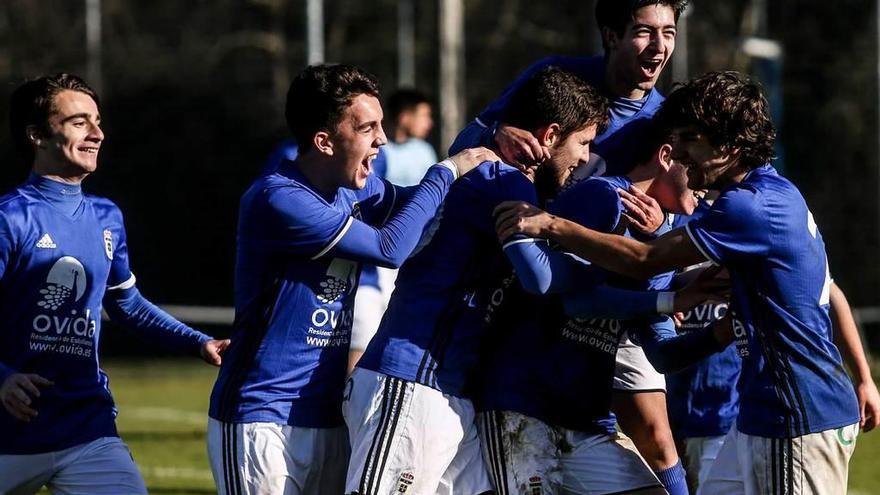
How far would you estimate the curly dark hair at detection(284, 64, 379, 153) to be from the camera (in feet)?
16.5

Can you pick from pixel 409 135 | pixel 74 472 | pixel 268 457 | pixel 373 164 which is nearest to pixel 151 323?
pixel 74 472

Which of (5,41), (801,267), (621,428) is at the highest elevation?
(5,41)

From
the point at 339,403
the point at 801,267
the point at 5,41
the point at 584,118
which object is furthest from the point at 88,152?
the point at 5,41

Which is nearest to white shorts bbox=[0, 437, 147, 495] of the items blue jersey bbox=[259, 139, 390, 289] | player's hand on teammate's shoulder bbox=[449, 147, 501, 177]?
player's hand on teammate's shoulder bbox=[449, 147, 501, 177]

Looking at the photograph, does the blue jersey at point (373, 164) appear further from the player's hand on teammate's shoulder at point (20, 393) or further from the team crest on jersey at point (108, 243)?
the player's hand on teammate's shoulder at point (20, 393)

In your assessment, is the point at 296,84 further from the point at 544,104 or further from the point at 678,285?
the point at 678,285

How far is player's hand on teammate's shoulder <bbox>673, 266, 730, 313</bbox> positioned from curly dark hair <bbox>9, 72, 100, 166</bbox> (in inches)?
92.2

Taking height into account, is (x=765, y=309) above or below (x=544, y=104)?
below

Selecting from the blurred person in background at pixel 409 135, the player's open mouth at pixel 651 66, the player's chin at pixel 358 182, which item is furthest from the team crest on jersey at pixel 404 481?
the blurred person in background at pixel 409 135

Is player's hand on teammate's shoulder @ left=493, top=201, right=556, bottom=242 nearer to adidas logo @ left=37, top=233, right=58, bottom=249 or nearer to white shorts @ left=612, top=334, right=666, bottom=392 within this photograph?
white shorts @ left=612, top=334, right=666, bottom=392

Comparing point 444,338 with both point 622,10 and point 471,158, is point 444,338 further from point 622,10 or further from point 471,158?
point 622,10

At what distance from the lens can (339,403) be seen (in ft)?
16.4

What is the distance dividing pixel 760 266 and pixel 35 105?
2668mm

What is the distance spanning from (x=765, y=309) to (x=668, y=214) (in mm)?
1027
